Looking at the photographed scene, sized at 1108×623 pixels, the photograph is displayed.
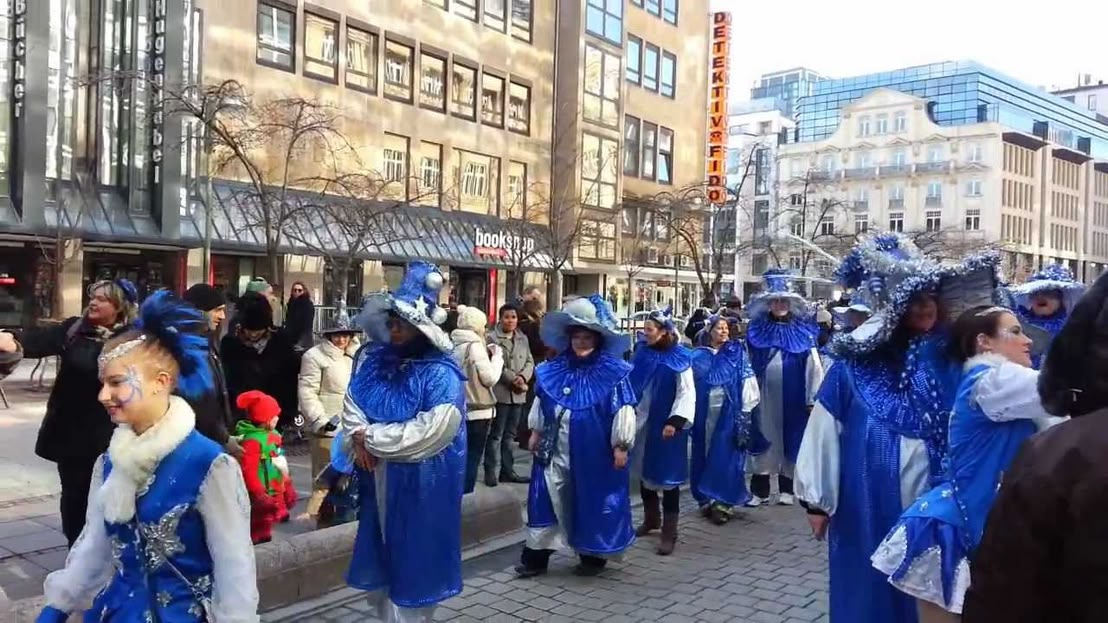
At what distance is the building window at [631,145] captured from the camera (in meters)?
32.2

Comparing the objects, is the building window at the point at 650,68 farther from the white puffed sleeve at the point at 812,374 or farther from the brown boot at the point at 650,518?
the brown boot at the point at 650,518

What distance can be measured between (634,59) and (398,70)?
1143 cm

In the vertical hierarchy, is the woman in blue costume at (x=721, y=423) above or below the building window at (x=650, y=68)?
below

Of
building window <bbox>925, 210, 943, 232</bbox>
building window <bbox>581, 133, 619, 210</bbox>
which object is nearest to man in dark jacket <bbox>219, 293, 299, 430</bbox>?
building window <bbox>581, 133, 619, 210</bbox>

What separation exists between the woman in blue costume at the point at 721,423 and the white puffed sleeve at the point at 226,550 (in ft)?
17.3

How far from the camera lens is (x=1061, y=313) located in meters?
7.66

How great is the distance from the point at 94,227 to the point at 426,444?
15.4 m

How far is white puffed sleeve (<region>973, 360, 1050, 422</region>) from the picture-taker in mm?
2871

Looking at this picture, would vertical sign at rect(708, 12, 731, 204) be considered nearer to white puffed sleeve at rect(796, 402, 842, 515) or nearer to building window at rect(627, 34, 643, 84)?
building window at rect(627, 34, 643, 84)

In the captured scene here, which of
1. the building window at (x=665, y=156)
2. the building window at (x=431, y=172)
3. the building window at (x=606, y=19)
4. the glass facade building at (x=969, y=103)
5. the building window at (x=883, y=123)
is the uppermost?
the glass facade building at (x=969, y=103)

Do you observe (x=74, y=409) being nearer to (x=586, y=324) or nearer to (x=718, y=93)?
(x=586, y=324)

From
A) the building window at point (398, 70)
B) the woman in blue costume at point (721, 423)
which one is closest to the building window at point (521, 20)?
the building window at point (398, 70)

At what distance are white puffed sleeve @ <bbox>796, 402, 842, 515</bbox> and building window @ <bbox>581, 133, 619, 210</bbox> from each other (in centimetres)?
2554

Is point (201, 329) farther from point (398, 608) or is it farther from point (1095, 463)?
point (1095, 463)
